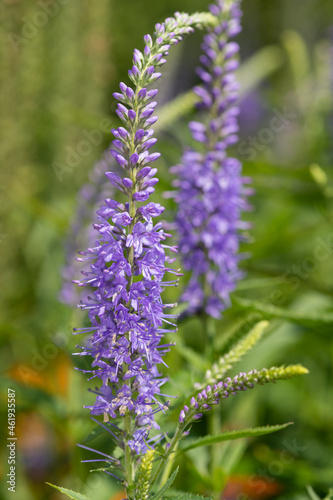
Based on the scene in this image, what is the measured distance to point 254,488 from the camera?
3051mm

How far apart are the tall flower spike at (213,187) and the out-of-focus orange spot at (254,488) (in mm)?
1015

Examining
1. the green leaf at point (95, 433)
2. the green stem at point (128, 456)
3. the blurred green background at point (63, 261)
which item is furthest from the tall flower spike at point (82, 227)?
the green stem at point (128, 456)

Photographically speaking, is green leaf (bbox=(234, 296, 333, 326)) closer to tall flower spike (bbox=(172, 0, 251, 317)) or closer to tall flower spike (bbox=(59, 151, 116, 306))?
tall flower spike (bbox=(172, 0, 251, 317))

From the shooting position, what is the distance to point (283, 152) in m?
7.56

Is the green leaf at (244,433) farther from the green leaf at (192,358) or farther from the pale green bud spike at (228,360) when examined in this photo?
the green leaf at (192,358)

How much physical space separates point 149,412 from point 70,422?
128 centimetres

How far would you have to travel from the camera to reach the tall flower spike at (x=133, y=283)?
159cm

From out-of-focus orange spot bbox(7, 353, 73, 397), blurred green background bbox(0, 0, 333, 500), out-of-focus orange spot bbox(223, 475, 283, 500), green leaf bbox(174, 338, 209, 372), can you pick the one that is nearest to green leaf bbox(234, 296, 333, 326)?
blurred green background bbox(0, 0, 333, 500)

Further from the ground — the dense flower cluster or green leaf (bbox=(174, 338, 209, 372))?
the dense flower cluster

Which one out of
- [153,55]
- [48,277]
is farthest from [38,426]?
[153,55]

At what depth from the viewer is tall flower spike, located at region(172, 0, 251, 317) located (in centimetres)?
267

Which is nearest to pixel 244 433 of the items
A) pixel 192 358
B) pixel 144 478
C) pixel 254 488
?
pixel 144 478

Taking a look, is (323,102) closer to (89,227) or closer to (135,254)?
(89,227)

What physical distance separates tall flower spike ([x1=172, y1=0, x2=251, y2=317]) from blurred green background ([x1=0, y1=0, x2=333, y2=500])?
0.19 meters
